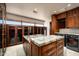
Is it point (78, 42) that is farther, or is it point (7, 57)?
point (78, 42)

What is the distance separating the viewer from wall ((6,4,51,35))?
50.7 inches

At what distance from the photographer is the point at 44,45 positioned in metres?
1.25

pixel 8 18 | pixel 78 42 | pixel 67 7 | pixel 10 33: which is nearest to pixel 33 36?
pixel 10 33

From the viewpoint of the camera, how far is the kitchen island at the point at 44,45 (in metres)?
1.23

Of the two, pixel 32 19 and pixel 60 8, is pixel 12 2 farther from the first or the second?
pixel 60 8

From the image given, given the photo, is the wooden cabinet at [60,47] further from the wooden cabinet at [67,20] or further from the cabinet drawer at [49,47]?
the wooden cabinet at [67,20]

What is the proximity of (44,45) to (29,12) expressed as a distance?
66cm

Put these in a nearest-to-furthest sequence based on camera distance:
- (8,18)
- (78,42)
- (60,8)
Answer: (8,18)
(60,8)
(78,42)

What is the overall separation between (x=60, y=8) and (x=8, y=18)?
960 mm

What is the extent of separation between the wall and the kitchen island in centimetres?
21

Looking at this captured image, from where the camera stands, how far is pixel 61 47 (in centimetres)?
144

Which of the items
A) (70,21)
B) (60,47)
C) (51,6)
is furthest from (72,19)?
(60,47)

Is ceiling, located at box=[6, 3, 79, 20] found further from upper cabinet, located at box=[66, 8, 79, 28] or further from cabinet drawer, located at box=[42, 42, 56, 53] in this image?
cabinet drawer, located at box=[42, 42, 56, 53]

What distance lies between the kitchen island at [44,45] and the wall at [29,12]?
0.68 ft
